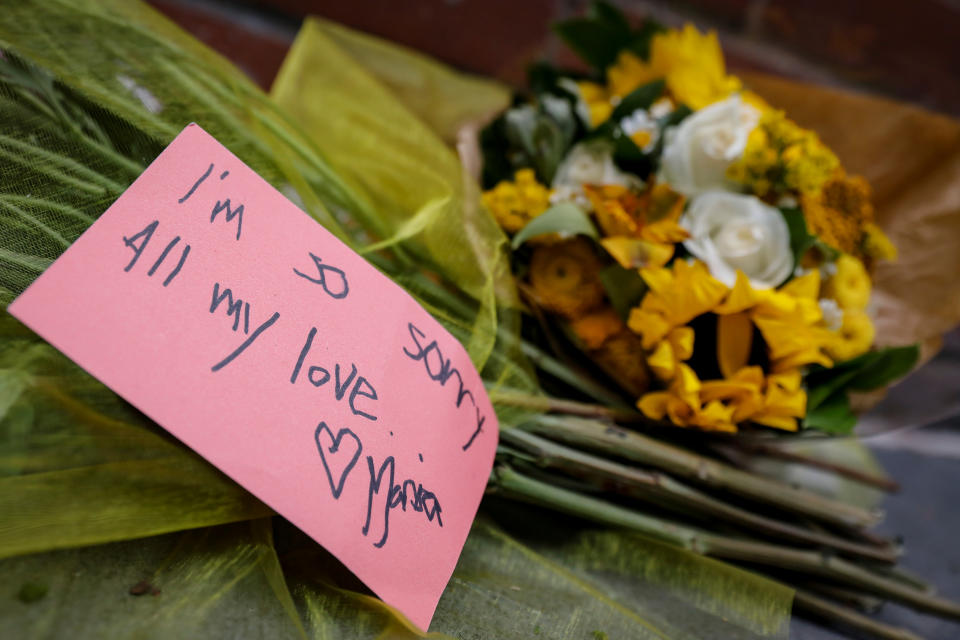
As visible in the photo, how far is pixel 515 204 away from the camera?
555 millimetres

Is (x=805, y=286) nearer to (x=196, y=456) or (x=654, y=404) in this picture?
(x=654, y=404)

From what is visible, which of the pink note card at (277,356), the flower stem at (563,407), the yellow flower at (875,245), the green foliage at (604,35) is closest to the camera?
the pink note card at (277,356)

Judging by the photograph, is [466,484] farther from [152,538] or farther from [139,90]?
[139,90]

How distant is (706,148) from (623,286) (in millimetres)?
139

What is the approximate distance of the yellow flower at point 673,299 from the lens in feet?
1.58

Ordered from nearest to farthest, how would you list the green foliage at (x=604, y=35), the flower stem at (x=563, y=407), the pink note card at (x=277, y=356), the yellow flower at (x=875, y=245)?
the pink note card at (x=277, y=356), the flower stem at (x=563, y=407), the yellow flower at (x=875, y=245), the green foliage at (x=604, y=35)

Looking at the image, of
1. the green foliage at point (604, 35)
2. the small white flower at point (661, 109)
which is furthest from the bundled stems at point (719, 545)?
the green foliage at point (604, 35)

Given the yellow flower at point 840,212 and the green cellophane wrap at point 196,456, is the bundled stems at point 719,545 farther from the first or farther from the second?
the yellow flower at point 840,212

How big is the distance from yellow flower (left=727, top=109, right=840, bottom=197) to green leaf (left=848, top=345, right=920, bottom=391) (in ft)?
0.50


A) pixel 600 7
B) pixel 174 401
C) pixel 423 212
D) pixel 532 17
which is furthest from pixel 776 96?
pixel 174 401

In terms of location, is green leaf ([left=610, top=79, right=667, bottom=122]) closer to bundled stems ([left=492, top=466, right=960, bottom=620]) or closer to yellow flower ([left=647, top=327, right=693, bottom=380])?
yellow flower ([left=647, top=327, right=693, bottom=380])

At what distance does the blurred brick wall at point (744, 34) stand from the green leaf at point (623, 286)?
1.62 ft

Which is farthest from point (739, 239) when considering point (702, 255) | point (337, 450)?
point (337, 450)

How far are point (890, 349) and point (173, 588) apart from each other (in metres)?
0.56
